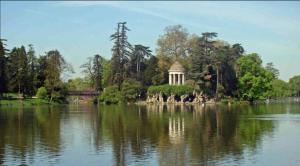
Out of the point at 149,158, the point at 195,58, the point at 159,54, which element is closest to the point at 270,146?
the point at 149,158

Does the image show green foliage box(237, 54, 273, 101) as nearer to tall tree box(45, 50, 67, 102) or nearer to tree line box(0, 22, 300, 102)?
tree line box(0, 22, 300, 102)

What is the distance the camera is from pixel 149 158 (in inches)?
Answer: 961

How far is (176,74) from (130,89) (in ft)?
31.9

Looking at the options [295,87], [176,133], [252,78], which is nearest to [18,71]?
[252,78]

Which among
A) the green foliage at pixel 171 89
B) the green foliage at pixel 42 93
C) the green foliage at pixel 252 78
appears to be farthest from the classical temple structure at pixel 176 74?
the green foliage at pixel 42 93

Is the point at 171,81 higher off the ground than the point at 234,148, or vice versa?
the point at 171,81

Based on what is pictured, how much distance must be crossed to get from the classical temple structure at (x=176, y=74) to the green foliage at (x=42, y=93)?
2468 cm

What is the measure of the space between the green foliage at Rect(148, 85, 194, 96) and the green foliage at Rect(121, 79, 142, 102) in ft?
9.85

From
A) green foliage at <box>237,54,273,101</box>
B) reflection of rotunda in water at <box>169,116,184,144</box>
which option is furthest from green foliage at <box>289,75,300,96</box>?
reflection of rotunda in water at <box>169,116,184,144</box>

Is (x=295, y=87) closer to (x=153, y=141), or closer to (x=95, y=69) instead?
(x=95, y=69)

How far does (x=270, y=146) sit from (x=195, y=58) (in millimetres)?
73411

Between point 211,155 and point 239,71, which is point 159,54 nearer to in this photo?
point 239,71

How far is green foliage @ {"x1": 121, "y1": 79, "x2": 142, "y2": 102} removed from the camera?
10375 cm

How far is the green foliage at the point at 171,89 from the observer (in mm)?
98750
